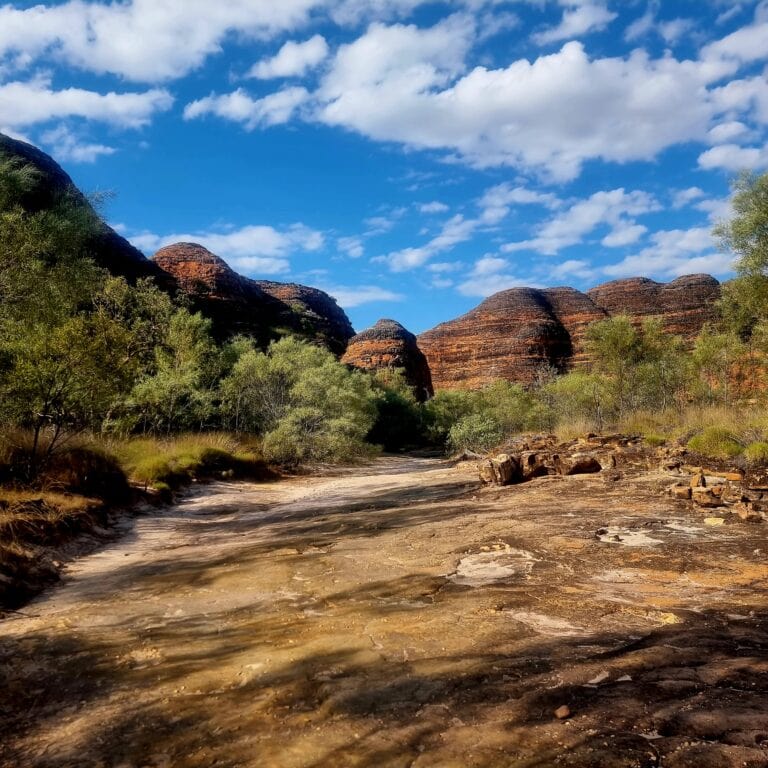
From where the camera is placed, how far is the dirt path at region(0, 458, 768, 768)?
2455 mm

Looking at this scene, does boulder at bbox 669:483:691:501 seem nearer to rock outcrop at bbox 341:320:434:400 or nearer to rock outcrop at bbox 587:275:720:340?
rock outcrop at bbox 341:320:434:400

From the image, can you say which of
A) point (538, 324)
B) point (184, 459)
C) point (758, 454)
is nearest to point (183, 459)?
point (184, 459)

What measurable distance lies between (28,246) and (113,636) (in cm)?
1017

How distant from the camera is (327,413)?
2442 cm

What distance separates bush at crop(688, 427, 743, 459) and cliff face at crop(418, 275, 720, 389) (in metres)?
→ 76.6

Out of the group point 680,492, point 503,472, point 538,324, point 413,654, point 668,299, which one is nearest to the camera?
point 413,654

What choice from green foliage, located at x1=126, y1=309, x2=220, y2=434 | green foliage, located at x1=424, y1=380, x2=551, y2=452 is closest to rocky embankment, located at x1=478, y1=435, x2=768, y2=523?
green foliage, located at x1=424, y1=380, x2=551, y2=452

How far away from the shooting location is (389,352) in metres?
86.1

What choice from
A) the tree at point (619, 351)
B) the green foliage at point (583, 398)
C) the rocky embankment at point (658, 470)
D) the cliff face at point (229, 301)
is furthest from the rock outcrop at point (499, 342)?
the rocky embankment at point (658, 470)

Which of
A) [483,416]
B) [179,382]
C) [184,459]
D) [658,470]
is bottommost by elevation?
[658,470]

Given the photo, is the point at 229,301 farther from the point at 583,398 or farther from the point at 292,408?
the point at 583,398

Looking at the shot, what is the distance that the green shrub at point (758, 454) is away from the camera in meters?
9.88

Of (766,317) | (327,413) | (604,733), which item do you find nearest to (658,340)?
(766,317)

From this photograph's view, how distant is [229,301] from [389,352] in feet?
97.8
